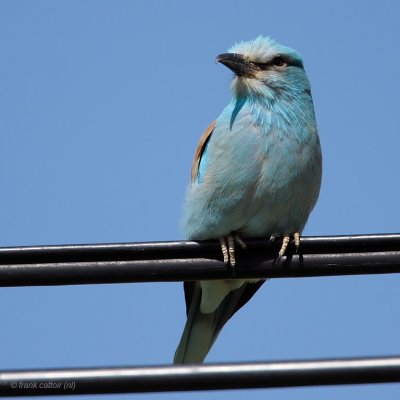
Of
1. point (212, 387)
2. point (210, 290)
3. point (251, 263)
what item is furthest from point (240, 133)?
point (212, 387)

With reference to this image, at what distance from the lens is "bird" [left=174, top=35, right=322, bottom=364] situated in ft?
17.7

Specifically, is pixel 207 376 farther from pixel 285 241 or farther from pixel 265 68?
pixel 265 68

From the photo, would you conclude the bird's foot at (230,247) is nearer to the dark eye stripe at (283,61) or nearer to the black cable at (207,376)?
the black cable at (207,376)

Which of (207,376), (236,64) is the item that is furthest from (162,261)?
(236,64)

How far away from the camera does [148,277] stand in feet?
11.4

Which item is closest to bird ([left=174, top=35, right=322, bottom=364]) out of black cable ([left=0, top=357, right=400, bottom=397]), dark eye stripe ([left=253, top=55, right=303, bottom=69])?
dark eye stripe ([left=253, top=55, right=303, bottom=69])

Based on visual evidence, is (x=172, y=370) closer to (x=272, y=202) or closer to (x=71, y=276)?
(x=71, y=276)

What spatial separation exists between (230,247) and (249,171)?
0.79 metres

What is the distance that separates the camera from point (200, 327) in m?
5.91

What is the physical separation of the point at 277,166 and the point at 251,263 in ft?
4.31

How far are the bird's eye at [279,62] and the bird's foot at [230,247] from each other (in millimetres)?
1576

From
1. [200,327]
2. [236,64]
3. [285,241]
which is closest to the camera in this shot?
[285,241]

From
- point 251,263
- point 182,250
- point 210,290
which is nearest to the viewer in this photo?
point 182,250

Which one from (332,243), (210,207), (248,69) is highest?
(248,69)
